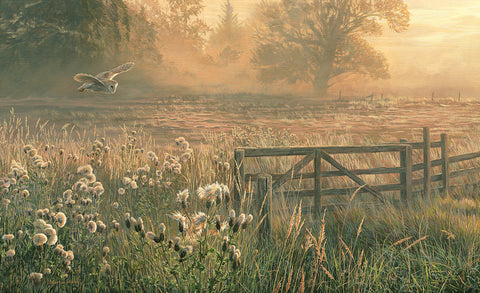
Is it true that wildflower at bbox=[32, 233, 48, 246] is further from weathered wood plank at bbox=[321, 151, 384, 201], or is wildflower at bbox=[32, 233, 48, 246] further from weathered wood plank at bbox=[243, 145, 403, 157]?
weathered wood plank at bbox=[321, 151, 384, 201]

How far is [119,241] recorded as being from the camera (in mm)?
5129

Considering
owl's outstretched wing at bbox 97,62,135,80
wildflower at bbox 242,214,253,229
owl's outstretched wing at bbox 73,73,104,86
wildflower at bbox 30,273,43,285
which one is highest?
owl's outstretched wing at bbox 97,62,135,80

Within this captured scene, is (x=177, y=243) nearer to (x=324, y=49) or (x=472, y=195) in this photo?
(x=472, y=195)

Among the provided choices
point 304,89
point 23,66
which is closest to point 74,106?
point 23,66

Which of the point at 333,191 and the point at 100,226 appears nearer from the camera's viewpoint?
the point at 100,226

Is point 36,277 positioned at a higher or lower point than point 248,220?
lower

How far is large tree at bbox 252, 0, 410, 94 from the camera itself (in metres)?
28.9

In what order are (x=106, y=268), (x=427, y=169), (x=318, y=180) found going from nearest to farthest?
(x=106, y=268) < (x=318, y=180) < (x=427, y=169)

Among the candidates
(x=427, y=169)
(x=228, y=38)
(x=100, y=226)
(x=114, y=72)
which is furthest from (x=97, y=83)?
(x=228, y=38)

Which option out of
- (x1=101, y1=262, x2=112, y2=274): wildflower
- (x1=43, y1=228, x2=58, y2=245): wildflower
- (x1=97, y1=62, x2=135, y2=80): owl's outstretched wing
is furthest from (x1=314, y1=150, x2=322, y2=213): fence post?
(x1=43, y1=228, x2=58, y2=245): wildflower

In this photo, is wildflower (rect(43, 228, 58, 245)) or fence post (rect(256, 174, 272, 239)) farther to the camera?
fence post (rect(256, 174, 272, 239))

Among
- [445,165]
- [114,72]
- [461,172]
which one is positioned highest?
[114,72]

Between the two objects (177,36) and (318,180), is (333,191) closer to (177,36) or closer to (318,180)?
(318,180)

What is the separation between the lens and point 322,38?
2909 centimetres
